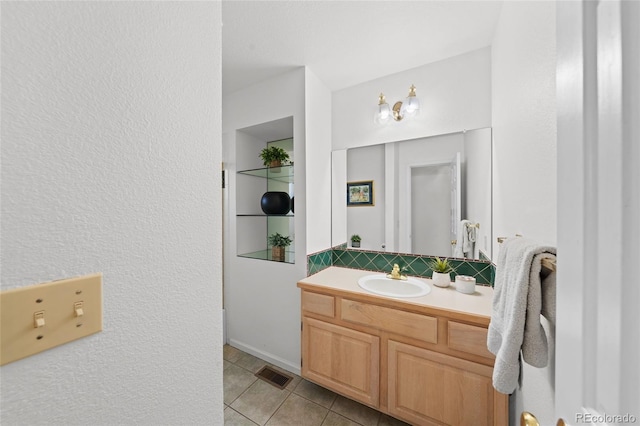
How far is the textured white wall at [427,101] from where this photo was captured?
5.49 feet

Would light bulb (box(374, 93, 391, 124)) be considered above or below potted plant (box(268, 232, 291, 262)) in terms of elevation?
above

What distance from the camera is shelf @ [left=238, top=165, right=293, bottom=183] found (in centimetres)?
218

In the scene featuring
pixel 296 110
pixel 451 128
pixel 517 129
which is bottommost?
pixel 517 129

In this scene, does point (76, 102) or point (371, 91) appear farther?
point (371, 91)

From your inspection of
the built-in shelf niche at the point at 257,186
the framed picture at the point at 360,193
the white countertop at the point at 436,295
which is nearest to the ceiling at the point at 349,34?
the built-in shelf niche at the point at 257,186

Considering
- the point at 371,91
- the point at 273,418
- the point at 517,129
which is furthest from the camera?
the point at 371,91

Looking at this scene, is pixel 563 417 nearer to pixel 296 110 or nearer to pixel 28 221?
pixel 28 221

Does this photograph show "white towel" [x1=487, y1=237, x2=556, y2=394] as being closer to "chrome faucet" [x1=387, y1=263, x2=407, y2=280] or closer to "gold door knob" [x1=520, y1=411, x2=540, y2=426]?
"gold door knob" [x1=520, y1=411, x2=540, y2=426]

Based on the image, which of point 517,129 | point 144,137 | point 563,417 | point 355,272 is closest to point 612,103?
point 563,417

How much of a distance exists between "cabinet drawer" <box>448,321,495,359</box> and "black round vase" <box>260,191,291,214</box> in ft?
5.12

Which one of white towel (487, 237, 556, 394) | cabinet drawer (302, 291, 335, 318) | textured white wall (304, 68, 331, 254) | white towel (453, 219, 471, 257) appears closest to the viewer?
white towel (487, 237, 556, 394)

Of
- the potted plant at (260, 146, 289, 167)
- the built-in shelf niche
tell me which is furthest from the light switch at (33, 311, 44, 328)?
the potted plant at (260, 146, 289, 167)

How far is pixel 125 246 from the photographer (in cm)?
52

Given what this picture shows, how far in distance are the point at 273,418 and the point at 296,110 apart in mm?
2269
